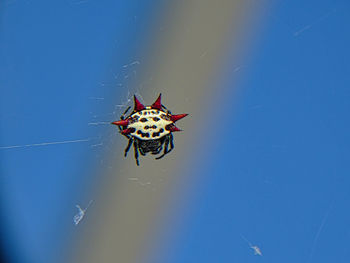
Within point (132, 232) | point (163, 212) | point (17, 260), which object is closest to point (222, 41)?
point (163, 212)

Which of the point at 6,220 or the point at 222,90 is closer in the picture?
the point at 6,220

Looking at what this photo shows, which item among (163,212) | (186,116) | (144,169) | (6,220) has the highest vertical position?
(186,116)

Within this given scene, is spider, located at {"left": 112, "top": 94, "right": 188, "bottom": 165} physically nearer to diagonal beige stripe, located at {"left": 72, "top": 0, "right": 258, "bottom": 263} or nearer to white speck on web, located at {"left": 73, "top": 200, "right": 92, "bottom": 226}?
diagonal beige stripe, located at {"left": 72, "top": 0, "right": 258, "bottom": 263}

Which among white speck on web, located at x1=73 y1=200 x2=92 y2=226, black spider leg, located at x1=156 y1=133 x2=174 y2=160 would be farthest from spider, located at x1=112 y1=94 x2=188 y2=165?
white speck on web, located at x1=73 y1=200 x2=92 y2=226

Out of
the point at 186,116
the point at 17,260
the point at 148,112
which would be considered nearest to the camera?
the point at 17,260

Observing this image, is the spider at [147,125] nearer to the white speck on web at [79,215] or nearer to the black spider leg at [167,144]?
the black spider leg at [167,144]

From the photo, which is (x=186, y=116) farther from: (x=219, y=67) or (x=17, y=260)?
(x=17, y=260)

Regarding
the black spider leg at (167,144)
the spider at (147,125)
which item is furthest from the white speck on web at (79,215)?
the black spider leg at (167,144)
